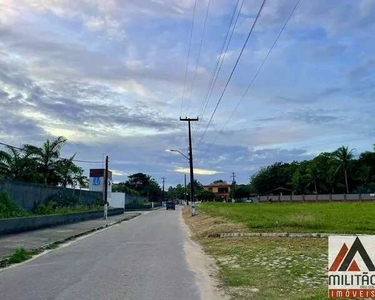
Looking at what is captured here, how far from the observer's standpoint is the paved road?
8.50 metres

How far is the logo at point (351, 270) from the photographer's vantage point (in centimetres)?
723

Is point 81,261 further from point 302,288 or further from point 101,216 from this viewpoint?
point 101,216

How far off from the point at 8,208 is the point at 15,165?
11.0 metres

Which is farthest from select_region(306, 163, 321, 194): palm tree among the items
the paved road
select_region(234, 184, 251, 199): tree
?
the paved road

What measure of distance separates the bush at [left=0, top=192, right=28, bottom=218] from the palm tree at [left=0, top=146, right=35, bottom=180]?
8.10 meters

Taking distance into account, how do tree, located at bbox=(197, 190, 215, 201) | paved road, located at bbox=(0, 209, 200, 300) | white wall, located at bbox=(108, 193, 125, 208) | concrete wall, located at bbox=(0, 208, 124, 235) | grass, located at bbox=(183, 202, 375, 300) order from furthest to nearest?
tree, located at bbox=(197, 190, 215, 201)
white wall, located at bbox=(108, 193, 125, 208)
concrete wall, located at bbox=(0, 208, 124, 235)
grass, located at bbox=(183, 202, 375, 300)
paved road, located at bbox=(0, 209, 200, 300)

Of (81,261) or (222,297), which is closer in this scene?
(222,297)

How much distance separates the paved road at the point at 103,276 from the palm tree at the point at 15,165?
19883mm

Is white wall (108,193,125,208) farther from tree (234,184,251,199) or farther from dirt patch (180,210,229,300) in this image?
tree (234,184,251,199)

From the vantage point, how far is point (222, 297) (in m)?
8.54

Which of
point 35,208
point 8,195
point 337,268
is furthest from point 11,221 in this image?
point 337,268

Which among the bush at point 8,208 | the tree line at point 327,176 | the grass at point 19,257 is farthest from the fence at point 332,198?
the grass at point 19,257

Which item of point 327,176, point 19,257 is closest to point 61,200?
point 19,257

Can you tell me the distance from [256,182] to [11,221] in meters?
120
